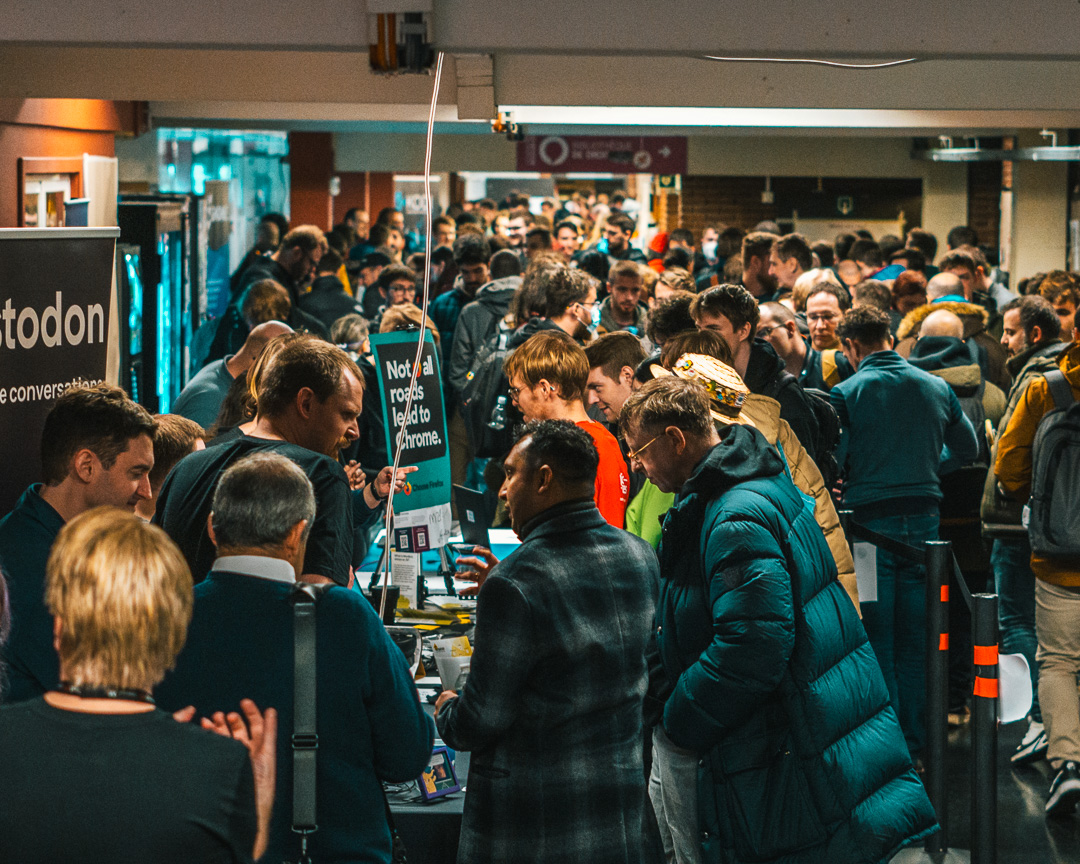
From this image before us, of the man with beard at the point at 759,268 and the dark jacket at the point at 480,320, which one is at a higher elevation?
the man with beard at the point at 759,268

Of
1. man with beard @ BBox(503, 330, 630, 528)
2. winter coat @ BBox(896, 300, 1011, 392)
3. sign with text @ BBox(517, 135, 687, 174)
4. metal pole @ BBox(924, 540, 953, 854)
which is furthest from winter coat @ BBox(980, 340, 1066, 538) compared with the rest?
sign with text @ BBox(517, 135, 687, 174)

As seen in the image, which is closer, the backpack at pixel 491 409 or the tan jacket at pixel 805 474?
the tan jacket at pixel 805 474

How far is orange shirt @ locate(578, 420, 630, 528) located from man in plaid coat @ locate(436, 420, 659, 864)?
3.65 ft

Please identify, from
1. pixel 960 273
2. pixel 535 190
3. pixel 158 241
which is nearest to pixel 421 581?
pixel 158 241

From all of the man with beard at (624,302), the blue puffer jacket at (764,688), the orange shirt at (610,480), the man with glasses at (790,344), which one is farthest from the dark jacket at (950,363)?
the blue puffer jacket at (764,688)

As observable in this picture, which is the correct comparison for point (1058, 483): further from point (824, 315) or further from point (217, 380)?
point (217, 380)

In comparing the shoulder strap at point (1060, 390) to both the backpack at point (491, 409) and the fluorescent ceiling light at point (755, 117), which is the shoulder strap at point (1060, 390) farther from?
the backpack at point (491, 409)

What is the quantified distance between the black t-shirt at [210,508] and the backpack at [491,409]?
277 centimetres

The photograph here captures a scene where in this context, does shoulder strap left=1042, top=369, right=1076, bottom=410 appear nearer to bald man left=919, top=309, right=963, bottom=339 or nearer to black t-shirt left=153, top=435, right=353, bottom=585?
bald man left=919, top=309, right=963, bottom=339

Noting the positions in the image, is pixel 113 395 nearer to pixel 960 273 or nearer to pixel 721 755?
pixel 721 755

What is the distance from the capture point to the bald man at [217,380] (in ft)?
17.1

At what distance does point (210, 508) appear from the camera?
300cm

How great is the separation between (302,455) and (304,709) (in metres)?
0.91

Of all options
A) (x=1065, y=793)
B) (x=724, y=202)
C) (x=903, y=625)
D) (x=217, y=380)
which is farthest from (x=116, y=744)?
(x=724, y=202)
